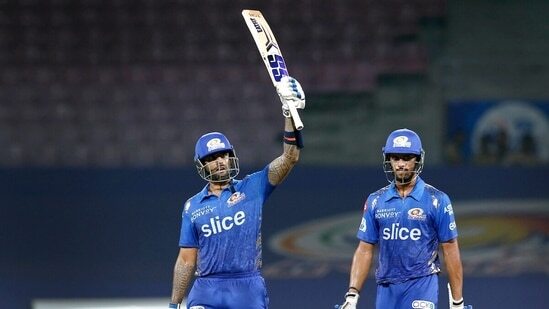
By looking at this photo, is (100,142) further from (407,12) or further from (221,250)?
(221,250)

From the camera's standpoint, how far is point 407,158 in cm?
732

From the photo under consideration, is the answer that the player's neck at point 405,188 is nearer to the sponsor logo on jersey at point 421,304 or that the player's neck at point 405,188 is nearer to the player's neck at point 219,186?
the sponsor logo on jersey at point 421,304

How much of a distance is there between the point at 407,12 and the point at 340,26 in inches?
25.3

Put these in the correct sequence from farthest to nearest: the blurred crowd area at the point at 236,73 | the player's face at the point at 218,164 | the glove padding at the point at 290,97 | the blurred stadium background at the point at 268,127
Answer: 1. the blurred crowd area at the point at 236,73
2. the blurred stadium background at the point at 268,127
3. the player's face at the point at 218,164
4. the glove padding at the point at 290,97

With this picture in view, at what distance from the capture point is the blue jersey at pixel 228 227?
730 cm

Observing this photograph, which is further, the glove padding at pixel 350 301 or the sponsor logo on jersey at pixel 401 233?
the glove padding at pixel 350 301

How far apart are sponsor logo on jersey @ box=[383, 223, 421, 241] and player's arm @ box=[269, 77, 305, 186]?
68 centimetres

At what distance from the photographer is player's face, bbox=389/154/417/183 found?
7.32 meters

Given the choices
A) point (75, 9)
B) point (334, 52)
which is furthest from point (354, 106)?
point (75, 9)

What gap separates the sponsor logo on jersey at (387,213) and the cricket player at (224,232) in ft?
1.87

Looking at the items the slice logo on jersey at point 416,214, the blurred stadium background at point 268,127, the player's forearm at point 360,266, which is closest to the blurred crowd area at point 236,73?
the blurred stadium background at point 268,127

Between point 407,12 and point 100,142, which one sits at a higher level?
point 407,12

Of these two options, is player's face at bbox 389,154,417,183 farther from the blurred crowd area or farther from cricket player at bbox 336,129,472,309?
the blurred crowd area

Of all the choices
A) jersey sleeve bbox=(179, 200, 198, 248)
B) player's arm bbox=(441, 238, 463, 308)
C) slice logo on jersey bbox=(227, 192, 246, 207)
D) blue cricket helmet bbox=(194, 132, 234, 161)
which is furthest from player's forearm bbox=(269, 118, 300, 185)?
player's arm bbox=(441, 238, 463, 308)
